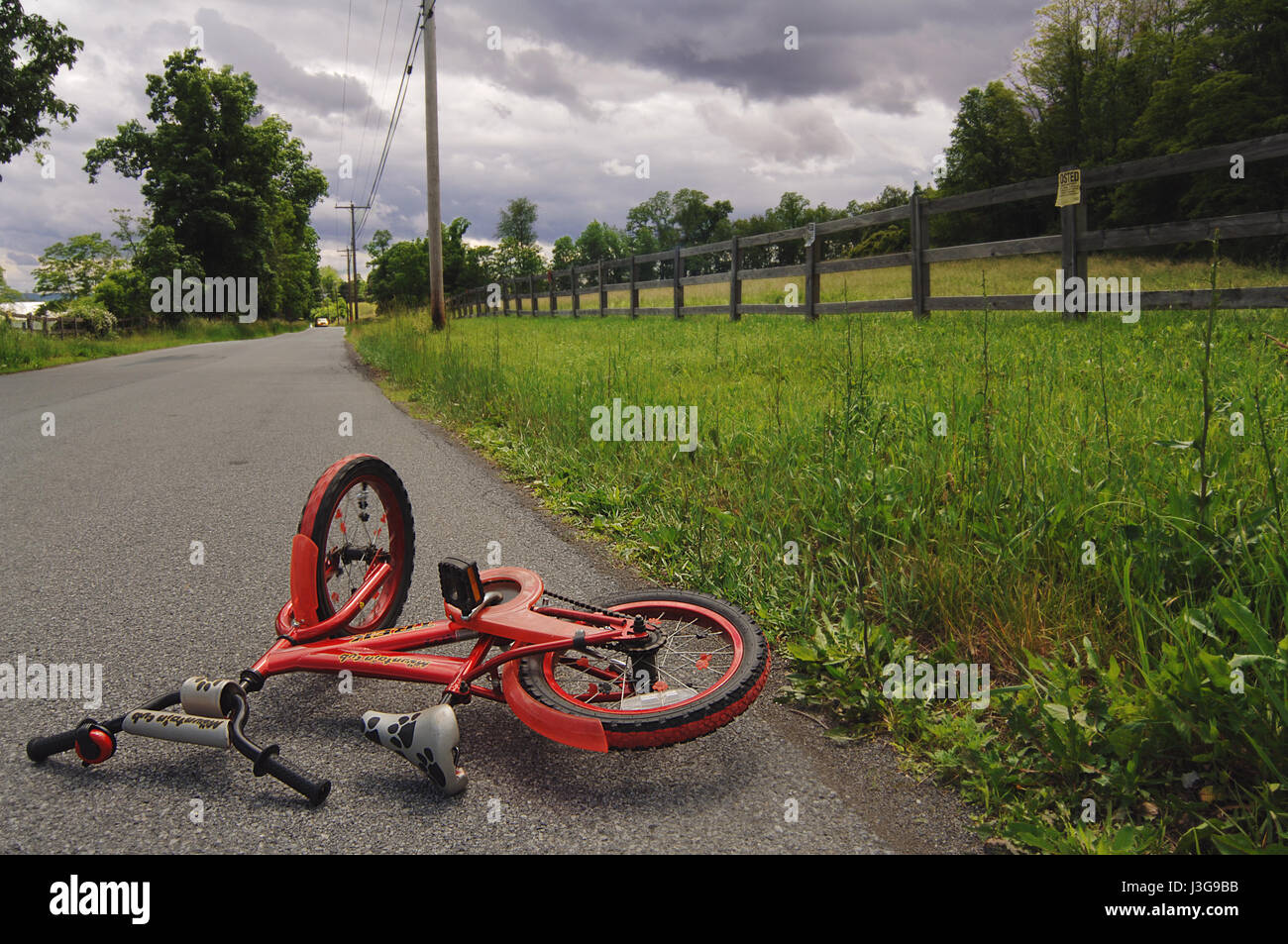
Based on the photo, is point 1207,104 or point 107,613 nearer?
point 107,613

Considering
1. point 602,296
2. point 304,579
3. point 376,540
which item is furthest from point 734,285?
point 304,579

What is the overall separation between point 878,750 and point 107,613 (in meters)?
3.08

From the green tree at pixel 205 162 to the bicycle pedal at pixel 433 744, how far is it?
4954 cm

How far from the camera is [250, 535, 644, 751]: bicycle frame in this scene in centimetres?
232

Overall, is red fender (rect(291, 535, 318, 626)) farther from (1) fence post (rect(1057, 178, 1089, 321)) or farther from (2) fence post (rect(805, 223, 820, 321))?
(2) fence post (rect(805, 223, 820, 321))

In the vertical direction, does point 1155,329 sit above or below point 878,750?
above

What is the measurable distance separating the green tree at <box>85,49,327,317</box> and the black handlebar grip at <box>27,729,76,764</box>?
1926 inches

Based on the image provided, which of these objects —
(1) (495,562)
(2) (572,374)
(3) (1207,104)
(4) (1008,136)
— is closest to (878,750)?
(1) (495,562)

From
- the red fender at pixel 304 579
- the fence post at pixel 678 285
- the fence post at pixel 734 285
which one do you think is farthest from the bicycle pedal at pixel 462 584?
the fence post at pixel 678 285

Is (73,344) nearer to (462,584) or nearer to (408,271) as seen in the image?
(462,584)

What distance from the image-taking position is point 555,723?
221 cm

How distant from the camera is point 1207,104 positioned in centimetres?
3459

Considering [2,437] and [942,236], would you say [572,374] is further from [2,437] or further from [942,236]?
[942,236]
